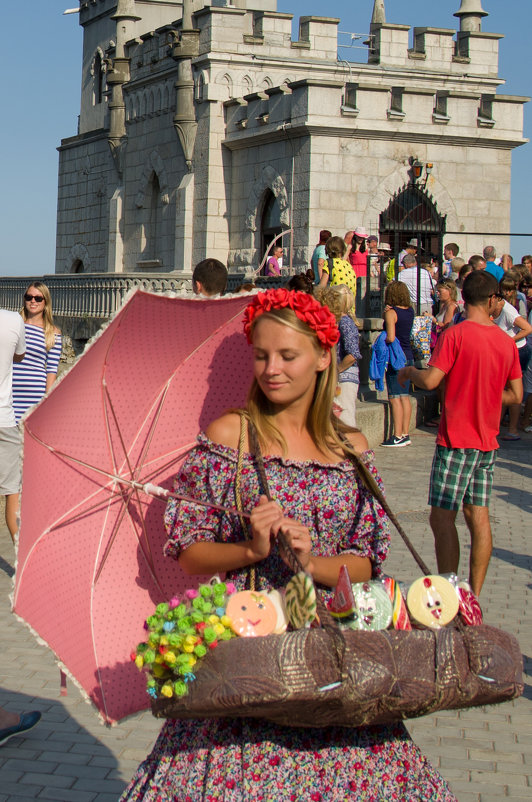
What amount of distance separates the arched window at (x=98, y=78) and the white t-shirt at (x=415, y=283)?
21.0 metres

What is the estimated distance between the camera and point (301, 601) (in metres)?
2.82

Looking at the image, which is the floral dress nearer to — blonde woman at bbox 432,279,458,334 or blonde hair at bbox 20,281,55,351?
blonde hair at bbox 20,281,55,351

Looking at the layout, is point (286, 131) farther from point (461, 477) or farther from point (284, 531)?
point (284, 531)

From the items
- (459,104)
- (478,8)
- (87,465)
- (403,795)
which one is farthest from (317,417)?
(478,8)

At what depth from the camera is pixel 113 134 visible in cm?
3069

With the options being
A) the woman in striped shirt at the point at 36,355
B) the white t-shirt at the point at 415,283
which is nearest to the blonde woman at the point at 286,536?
the woman in striped shirt at the point at 36,355

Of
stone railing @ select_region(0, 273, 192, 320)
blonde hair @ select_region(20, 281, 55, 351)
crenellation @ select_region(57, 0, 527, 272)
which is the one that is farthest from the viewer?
stone railing @ select_region(0, 273, 192, 320)

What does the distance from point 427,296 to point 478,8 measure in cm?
894

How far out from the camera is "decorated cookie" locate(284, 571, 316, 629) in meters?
2.80

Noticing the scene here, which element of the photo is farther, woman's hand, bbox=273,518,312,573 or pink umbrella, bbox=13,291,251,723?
pink umbrella, bbox=13,291,251,723

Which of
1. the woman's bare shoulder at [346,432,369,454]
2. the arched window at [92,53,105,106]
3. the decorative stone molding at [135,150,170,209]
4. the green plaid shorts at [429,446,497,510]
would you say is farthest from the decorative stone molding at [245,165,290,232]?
the woman's bare shoulder at [346,432,369,454]

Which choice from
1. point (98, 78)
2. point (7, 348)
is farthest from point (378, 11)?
point (7, 348)

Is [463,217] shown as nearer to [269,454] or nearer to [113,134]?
[113,134]

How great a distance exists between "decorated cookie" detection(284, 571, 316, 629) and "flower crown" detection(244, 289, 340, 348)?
2.30ft
